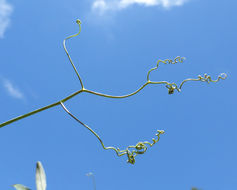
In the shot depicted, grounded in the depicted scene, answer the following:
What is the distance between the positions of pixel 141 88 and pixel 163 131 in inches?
10.1

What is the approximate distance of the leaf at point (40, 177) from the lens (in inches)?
43.3

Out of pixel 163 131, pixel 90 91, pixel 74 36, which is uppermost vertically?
pixel 74 36

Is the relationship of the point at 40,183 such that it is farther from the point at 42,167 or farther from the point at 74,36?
the point at 74,36

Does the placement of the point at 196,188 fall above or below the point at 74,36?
below

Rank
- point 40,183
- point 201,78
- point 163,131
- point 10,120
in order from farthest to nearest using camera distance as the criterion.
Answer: point 201,78 < point 163,131 < point 10,120 < point 40,183

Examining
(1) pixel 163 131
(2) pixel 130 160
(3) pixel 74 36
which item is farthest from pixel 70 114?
(3) pixel 74 36

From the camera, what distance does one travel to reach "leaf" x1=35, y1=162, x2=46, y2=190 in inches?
43.3

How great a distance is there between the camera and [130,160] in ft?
4.91

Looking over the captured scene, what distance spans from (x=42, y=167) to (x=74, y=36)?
972 mm

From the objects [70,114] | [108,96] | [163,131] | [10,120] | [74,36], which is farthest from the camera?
[74,36]

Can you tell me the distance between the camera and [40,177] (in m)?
1.12

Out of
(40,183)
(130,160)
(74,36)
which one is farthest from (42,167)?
(74,36)

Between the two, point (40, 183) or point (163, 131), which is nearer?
point (40, 183)

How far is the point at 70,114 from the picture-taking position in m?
1.35
